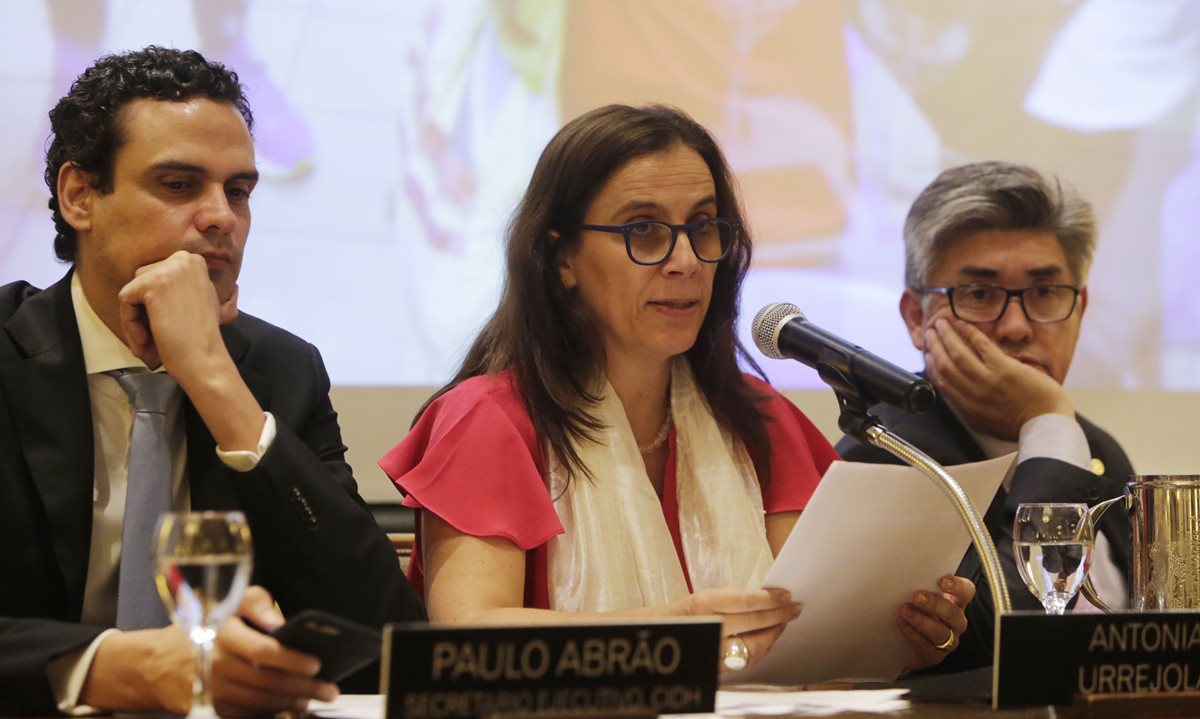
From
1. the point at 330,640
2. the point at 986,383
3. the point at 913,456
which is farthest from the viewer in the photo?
the point at 986,383

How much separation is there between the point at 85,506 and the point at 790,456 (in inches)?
47.8

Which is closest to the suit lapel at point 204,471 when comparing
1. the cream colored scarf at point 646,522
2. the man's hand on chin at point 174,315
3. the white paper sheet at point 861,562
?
the man's hand on chin at point 174,315

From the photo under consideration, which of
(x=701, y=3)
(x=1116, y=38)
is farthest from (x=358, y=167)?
(x=1116, y=38)

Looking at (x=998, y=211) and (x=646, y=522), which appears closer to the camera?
(x=646, y=522)

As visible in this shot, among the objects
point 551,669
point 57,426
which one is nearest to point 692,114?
point 57,426

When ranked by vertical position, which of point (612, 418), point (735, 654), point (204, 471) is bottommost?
point (735, 654)

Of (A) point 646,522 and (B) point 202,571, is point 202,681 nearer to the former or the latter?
(B) point 202,571

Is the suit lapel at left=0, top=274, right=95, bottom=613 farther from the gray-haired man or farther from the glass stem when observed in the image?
the gray-haired man

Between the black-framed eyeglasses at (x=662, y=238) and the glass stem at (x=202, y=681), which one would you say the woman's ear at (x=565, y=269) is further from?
the glass stem at (x=202, y=681)

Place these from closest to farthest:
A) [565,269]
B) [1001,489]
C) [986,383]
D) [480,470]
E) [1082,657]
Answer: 1. [1082,657]
2. [480,470]
3. [565,269]
4. [1001,489]
5. [986,383]

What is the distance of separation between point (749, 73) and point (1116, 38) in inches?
40.1

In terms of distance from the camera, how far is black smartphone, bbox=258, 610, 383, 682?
1342mm

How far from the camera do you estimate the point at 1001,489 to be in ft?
9.09

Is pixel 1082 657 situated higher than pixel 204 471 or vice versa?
pixel 204 471
